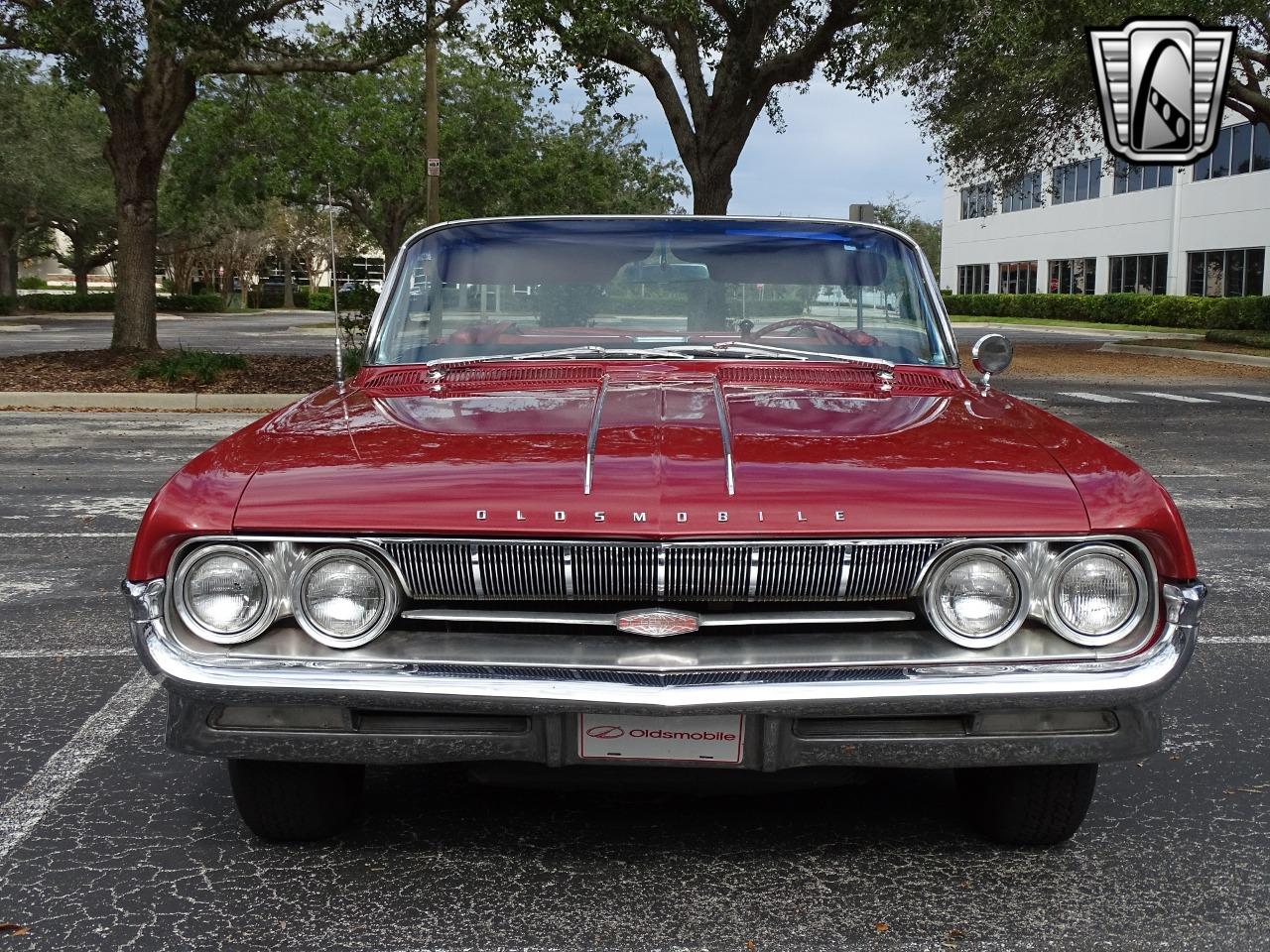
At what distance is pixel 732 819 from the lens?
3574mm

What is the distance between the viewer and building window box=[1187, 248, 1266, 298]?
41812 mm

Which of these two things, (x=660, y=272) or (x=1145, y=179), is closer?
(x=660, y=272)

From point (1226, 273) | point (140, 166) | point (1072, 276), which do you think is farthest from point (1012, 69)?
point (1072, 276)

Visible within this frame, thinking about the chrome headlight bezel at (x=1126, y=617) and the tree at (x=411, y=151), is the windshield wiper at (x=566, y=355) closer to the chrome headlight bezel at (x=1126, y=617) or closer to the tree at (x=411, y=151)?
the chrome headlight bezel at (x=1126, y=617)

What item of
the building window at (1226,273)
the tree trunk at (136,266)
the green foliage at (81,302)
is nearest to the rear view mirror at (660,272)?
the tree trunk at (136,266)

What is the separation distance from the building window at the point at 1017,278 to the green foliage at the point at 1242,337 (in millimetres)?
26224

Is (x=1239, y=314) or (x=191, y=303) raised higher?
(x=191, y=303)

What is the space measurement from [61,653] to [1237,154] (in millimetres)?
43422

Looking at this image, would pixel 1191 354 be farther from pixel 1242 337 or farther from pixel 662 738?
pixel 662 738

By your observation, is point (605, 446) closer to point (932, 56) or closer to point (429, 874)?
point (429, 874)

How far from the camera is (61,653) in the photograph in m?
5.32

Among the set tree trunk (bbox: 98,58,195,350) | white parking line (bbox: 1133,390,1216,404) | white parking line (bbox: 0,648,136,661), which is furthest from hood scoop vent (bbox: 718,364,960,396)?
tree trunk (bbox: 98,58,195,350)

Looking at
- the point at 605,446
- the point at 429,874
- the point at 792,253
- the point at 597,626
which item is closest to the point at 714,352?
the point at 792,253

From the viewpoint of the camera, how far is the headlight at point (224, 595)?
289cm
